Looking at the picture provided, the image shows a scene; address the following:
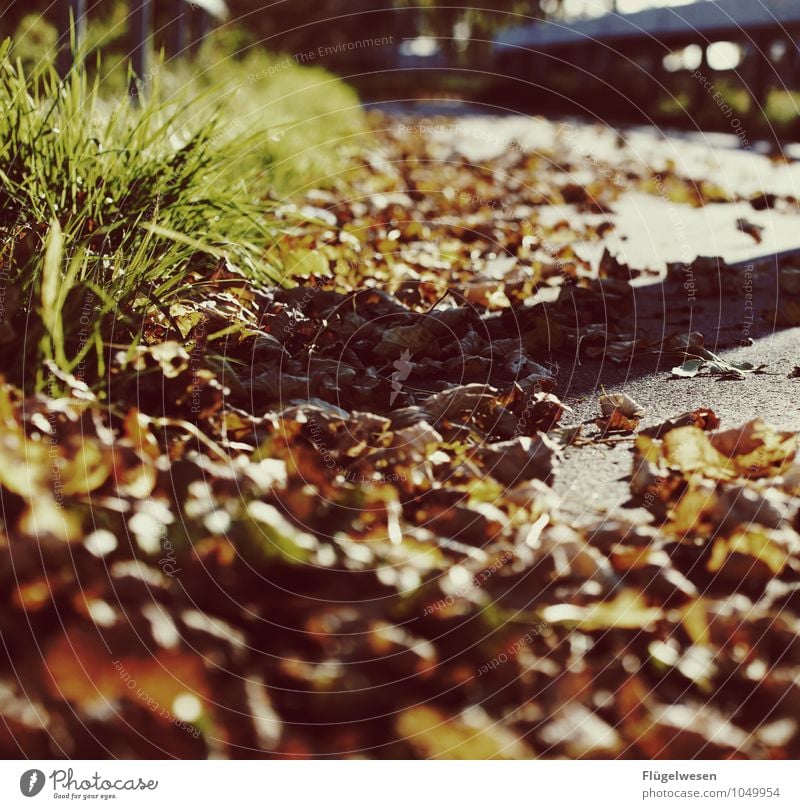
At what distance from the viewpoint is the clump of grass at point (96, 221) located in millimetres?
1998

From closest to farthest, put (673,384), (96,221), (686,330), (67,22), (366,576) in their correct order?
(366,576), (96,221), (673,384), (686,330), (67,22)

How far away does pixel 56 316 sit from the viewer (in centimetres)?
187

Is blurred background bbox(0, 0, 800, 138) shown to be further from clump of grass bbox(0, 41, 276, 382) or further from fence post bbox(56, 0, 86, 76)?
clump of grass bbox(0, 41, 276, 382)

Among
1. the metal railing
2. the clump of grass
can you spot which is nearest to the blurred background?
the metal railing

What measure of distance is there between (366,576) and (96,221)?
1658 millimetres

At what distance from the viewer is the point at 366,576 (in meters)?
1.50

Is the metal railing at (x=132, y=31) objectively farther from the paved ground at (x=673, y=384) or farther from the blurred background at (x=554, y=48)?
the paved ground at (x=673, y=384)

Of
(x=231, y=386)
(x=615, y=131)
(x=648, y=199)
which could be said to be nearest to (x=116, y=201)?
(x=231, y=386)

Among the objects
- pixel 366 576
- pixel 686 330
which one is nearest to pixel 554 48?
pixel 686 330

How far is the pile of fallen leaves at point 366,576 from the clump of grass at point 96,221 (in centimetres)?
12

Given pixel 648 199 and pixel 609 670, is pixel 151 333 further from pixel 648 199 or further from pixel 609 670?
pixel 648 199

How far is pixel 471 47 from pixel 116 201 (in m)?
54.5

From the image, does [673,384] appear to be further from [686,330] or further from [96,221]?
[96,221]

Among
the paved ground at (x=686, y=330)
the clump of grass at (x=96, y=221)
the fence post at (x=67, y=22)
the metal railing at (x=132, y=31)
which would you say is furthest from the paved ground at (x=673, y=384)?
the fence post at (x=67, y=22)
